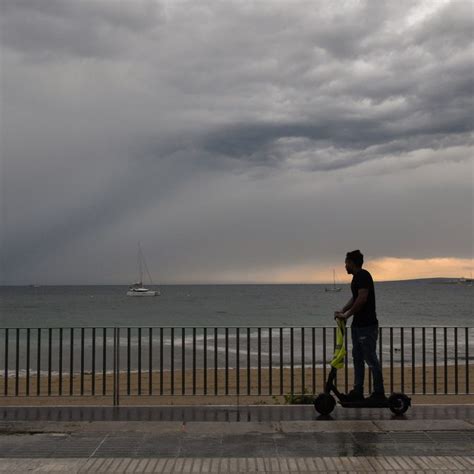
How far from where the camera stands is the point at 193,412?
7918 mm

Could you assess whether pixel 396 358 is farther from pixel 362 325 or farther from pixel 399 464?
pixel 399 464

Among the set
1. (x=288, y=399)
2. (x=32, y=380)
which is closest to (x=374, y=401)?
(x=288, y=399)

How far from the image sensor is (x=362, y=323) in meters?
7.89

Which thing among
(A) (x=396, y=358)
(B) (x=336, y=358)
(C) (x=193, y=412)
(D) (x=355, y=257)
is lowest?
(A) (x=396, y=358)

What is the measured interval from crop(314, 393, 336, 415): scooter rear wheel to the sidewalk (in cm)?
13

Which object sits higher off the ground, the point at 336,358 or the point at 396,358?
the point at 336,358

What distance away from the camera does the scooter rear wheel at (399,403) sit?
25.3ft

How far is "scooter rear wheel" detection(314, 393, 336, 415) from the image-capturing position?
7652mm

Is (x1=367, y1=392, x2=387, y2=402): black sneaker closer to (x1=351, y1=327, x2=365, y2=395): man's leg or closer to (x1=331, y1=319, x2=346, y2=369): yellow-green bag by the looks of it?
(x1=351, y1=327, x2=365, y2=395): man's leg

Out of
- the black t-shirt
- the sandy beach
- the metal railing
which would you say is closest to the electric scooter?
the black t-shirt

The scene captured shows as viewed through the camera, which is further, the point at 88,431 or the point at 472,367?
the point at 472,367

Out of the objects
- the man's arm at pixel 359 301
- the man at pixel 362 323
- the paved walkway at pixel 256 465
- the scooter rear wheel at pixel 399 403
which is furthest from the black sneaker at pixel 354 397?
the paved walkway at pixel 256 465

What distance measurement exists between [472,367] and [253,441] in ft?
51.9

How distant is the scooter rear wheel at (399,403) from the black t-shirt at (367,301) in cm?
89
